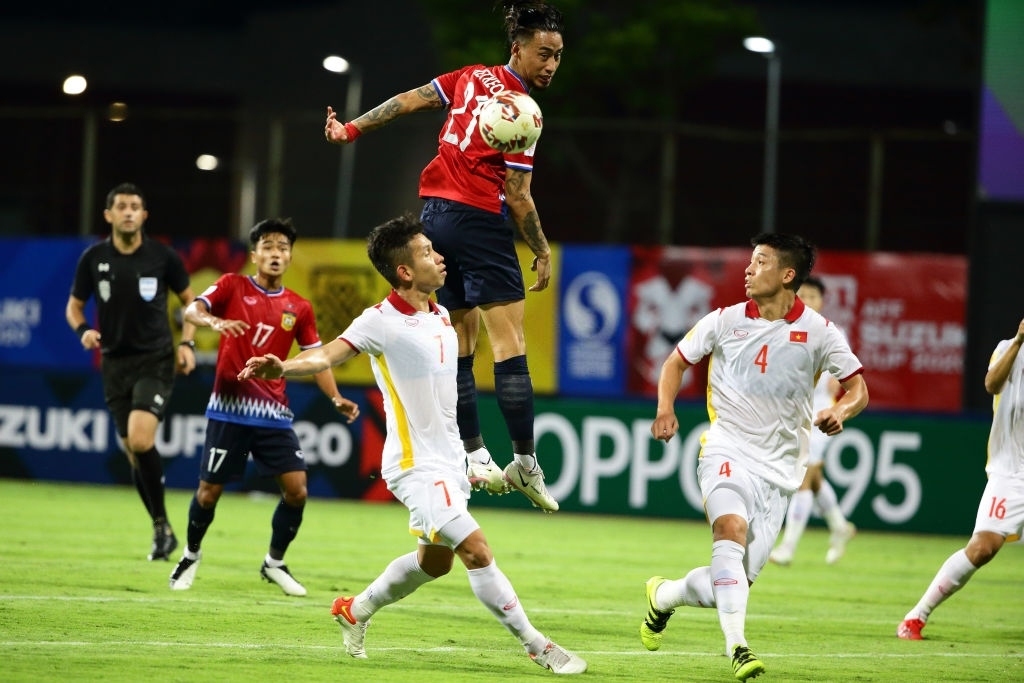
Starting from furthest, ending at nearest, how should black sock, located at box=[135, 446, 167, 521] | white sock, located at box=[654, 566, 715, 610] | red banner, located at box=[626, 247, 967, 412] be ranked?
red banner, located at box=[626, 247, 967, 412] < black sock, located at box=[135, 446, 167, 521] < white sock, located at box=[654, 566, 715, 610]

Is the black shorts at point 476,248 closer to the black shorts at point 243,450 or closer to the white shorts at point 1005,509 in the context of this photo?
the black shorts at point 243,450

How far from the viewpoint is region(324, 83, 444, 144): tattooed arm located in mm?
8953

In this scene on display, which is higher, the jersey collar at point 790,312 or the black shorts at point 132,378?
the jersey collar at point 790,312

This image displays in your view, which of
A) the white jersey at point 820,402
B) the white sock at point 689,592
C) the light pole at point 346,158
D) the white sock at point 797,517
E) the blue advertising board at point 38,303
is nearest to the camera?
the white sock at point 689,592

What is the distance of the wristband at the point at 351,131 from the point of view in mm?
8961

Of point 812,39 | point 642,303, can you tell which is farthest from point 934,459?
point 812,39

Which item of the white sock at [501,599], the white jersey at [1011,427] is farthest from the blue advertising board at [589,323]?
the white sock at [501,599]

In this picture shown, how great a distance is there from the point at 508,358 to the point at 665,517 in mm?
9254

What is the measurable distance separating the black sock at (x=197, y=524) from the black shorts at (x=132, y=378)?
1651mm

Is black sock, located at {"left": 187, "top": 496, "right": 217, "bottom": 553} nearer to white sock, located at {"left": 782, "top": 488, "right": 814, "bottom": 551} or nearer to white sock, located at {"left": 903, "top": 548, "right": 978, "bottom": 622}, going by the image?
white sock, located at {"left": 903, "top": 548, "right": 978, "bottom": 622}

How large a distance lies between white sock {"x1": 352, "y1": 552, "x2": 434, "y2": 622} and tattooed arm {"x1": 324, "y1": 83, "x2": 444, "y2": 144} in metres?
2.28

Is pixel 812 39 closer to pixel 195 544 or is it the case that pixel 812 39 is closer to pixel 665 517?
pixel 665 517

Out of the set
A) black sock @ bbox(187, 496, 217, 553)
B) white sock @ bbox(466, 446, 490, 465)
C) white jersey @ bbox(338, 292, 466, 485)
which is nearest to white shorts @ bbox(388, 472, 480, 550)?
white jersey @ bbox(338, 292, 466, 485)

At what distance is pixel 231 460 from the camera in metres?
11.2
